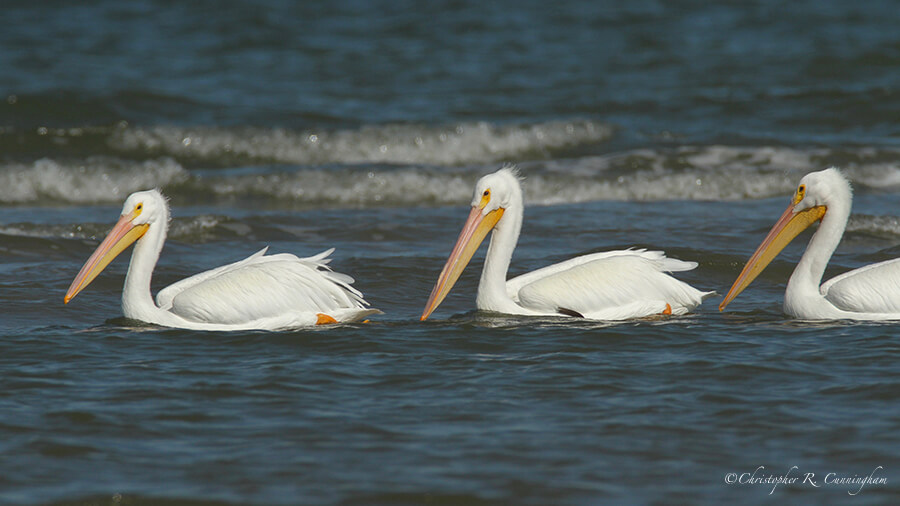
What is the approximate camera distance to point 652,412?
432cm

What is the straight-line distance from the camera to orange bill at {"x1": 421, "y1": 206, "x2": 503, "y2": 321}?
19.7ft

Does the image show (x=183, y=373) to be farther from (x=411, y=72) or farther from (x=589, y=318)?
(x=411, y=72)

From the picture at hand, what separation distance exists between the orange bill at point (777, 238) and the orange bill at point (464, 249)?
1324 mm

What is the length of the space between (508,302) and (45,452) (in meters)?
2.66

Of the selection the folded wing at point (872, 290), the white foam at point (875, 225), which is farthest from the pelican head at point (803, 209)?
the white foam at point (875, 225)

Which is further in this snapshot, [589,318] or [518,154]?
[518,154]

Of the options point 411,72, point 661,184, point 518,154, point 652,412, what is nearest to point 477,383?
point 652,412

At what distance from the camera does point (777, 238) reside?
623cm

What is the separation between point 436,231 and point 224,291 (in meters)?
3.45

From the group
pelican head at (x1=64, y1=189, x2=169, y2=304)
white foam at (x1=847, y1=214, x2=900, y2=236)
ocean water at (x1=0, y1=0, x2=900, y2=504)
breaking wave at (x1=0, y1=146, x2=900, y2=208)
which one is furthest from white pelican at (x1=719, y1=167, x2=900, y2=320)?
breaking wave at (x1=0, y1=146, x2=900, y2=208)

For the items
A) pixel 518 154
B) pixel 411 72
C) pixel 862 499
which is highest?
pixel 411 72

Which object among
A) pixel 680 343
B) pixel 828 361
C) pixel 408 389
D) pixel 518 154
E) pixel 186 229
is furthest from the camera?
pixel 518 154

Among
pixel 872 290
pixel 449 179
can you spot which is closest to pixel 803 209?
pixel 872 290

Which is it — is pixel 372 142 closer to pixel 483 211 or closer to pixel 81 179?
pixel 81 179
